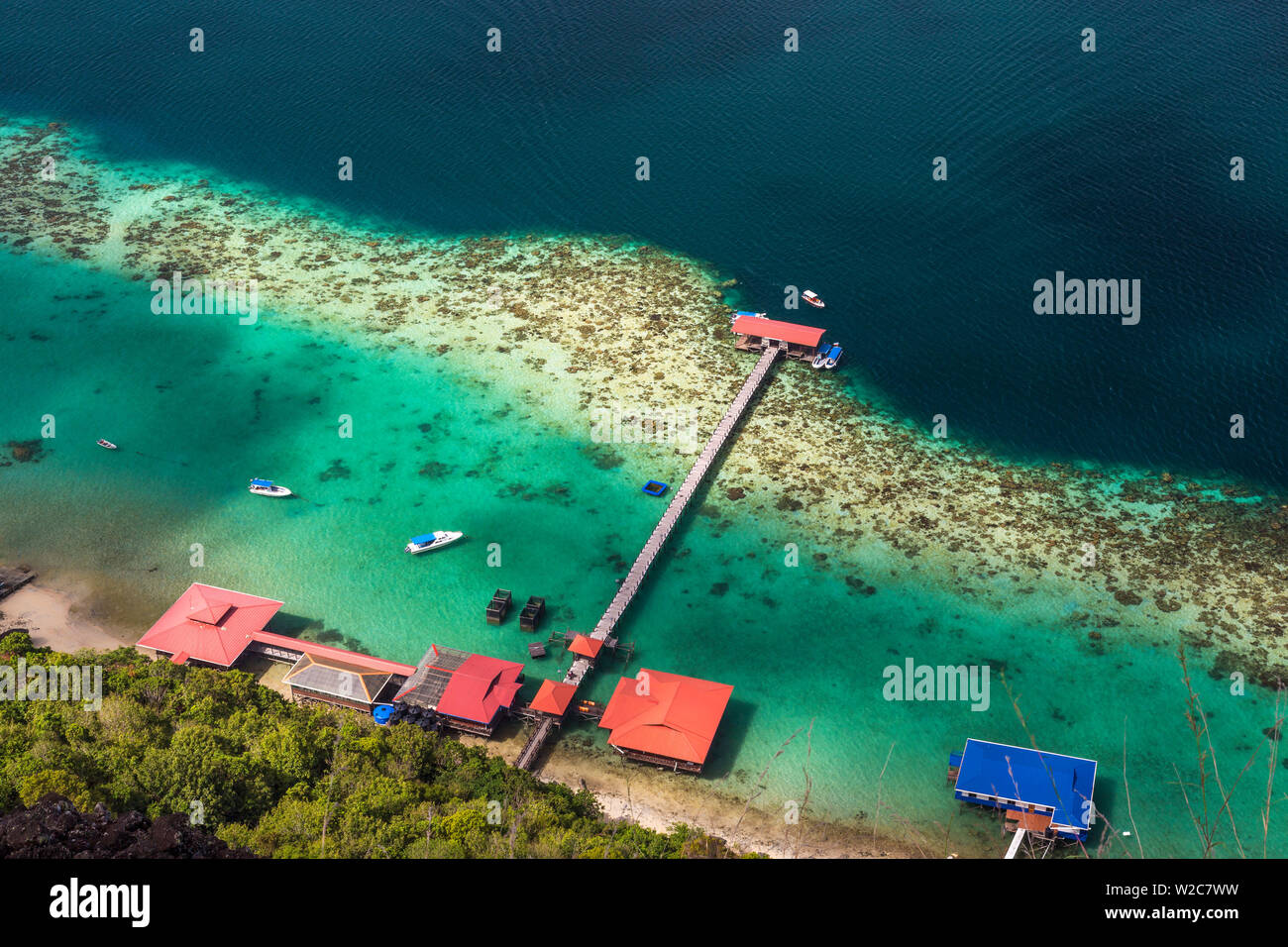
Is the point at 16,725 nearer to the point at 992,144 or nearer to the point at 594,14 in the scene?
the point at 992,144

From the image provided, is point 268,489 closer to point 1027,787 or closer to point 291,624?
point 291,624

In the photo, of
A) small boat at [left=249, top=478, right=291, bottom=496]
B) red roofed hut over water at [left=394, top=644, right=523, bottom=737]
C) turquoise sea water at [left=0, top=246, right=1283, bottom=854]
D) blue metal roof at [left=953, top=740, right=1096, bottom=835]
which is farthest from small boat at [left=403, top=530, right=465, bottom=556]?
blue metal roof at [left=953, top=740, right=1096, bottom=835]

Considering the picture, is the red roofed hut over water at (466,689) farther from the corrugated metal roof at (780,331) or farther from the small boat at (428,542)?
the corrugated metal roof at (780,331)

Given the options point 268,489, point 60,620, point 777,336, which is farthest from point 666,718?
point 777,336

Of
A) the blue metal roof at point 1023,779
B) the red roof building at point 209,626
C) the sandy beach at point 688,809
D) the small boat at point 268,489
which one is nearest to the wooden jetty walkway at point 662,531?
the sandy beach at point 688,809

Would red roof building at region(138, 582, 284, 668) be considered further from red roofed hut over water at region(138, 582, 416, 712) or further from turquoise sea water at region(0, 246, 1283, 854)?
turquoise sea water at region(0, 246, 1283, 854)

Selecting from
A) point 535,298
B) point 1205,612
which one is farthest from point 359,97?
point 1205,612

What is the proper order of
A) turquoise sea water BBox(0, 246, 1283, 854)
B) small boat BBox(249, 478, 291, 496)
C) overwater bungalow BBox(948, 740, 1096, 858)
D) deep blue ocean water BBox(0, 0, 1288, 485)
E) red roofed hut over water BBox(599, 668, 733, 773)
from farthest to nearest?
1. deep blue ocean water BBox(0, 0, 1288, 485)
2. small boat BBox(249, 478, 291, 496)
3. turquoise sea water BBox(0, 246, 1283, 854)
4. red roofed hut over water BBox(599, 668, 733, 773)
5. overwater bungalow BBox(948, 740, 1096, 858)
